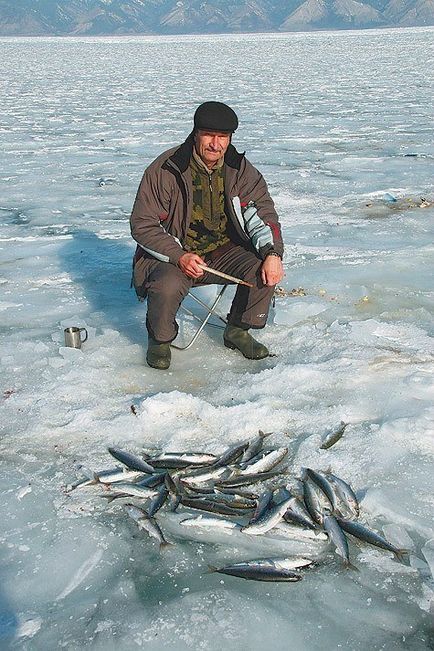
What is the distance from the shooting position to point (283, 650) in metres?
2.35

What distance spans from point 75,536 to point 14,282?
346 cm

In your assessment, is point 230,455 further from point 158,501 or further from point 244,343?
point 244,343

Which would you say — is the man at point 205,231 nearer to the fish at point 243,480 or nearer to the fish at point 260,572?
the fish at point 243,480

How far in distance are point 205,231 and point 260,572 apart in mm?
2552

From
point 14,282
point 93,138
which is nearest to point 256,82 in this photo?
point 93,138

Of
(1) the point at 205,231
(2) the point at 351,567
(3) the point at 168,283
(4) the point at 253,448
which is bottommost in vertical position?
(4) the point at 253,448

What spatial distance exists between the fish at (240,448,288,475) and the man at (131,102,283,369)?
3.91 feet

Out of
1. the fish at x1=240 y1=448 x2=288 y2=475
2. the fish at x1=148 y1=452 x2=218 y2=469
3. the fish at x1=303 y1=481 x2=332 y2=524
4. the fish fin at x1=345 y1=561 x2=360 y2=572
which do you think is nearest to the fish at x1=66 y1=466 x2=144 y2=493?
the fish at x1=148 y1=452 x2=218 y2=469

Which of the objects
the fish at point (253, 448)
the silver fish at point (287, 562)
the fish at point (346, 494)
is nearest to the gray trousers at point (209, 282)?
the fish at point (253, 448)

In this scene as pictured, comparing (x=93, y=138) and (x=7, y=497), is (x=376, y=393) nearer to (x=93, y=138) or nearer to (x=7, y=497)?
(x=7, y=497)

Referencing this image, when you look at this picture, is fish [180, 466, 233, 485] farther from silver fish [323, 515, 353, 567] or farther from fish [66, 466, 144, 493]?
→ silver fish [323, 515, 353, 567]

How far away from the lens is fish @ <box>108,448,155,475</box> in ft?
10.8

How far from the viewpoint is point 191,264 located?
4.17 metres

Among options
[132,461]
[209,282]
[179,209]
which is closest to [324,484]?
[132,461]
